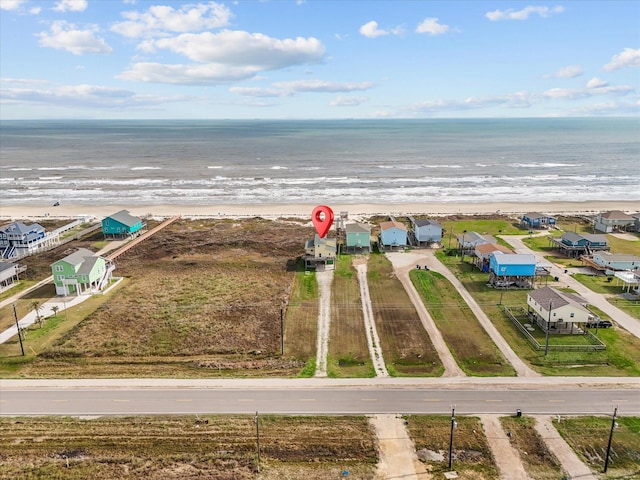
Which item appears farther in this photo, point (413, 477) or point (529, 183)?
point (529, 183)

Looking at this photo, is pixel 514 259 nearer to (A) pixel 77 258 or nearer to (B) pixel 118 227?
(A) pixel 77 258

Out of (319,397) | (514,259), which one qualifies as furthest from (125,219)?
(514,259)

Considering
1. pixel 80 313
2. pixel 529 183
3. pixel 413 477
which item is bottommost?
pixel 413 477

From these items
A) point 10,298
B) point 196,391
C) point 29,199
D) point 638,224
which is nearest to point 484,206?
point 638,224

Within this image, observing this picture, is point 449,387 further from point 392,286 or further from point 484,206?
point 484,206

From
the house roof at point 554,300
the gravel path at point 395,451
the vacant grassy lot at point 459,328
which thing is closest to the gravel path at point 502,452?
the gravel path at point 395,451

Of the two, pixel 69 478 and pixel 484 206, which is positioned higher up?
pixel 484 206

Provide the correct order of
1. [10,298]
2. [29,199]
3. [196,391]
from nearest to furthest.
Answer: [196,391] < [10,298] < [29,199]
